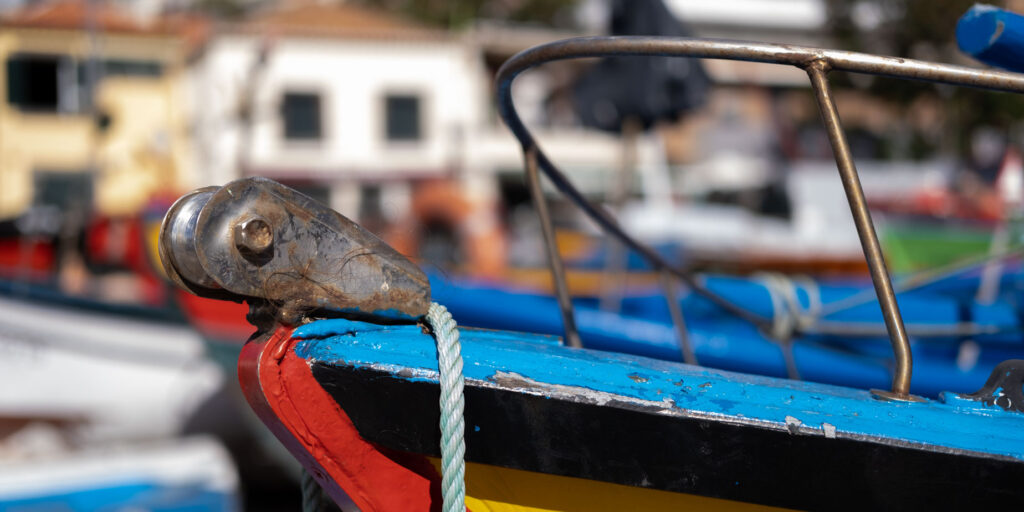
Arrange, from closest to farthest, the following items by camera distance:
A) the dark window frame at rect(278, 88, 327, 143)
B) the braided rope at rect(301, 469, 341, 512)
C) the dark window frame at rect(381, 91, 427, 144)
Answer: the braided rope at rect(301, 469, 341, 512) → the dark window frame at rect(278, 88, 327, 143) → the dark window frame at rect(381, 91, 427, 144)

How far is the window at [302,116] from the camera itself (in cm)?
1791

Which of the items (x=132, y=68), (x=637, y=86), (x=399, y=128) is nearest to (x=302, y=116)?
(x=399, y=128)

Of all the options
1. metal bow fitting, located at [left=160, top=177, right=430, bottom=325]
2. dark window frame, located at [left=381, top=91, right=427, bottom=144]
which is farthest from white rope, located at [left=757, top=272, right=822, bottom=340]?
dark window frame, located at [left=381, top=91, right=427, bottom=144]

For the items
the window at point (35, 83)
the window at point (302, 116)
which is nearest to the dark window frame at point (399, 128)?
the window at point (302, 116)

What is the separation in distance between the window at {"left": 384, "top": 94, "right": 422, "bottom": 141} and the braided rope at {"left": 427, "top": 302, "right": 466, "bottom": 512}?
701 inches

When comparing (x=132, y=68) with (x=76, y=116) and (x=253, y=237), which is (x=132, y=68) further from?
(x=253, y=237)

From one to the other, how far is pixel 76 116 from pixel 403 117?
6.75 metres

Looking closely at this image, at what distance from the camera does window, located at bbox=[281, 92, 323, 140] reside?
1791 centimetres

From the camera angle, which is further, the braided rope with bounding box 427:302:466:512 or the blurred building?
the blurred building

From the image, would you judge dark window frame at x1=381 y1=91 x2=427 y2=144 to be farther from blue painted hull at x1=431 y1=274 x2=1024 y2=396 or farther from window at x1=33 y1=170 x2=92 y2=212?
blue painted hull at x1=431 y1=274 x2=1024 y2=396

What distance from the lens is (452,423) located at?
1143 millimetres

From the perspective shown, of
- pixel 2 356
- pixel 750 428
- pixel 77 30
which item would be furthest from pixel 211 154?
pixel 750 428

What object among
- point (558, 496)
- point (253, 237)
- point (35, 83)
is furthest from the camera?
point (35, 83)

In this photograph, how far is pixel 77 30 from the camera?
1762 centimetres
